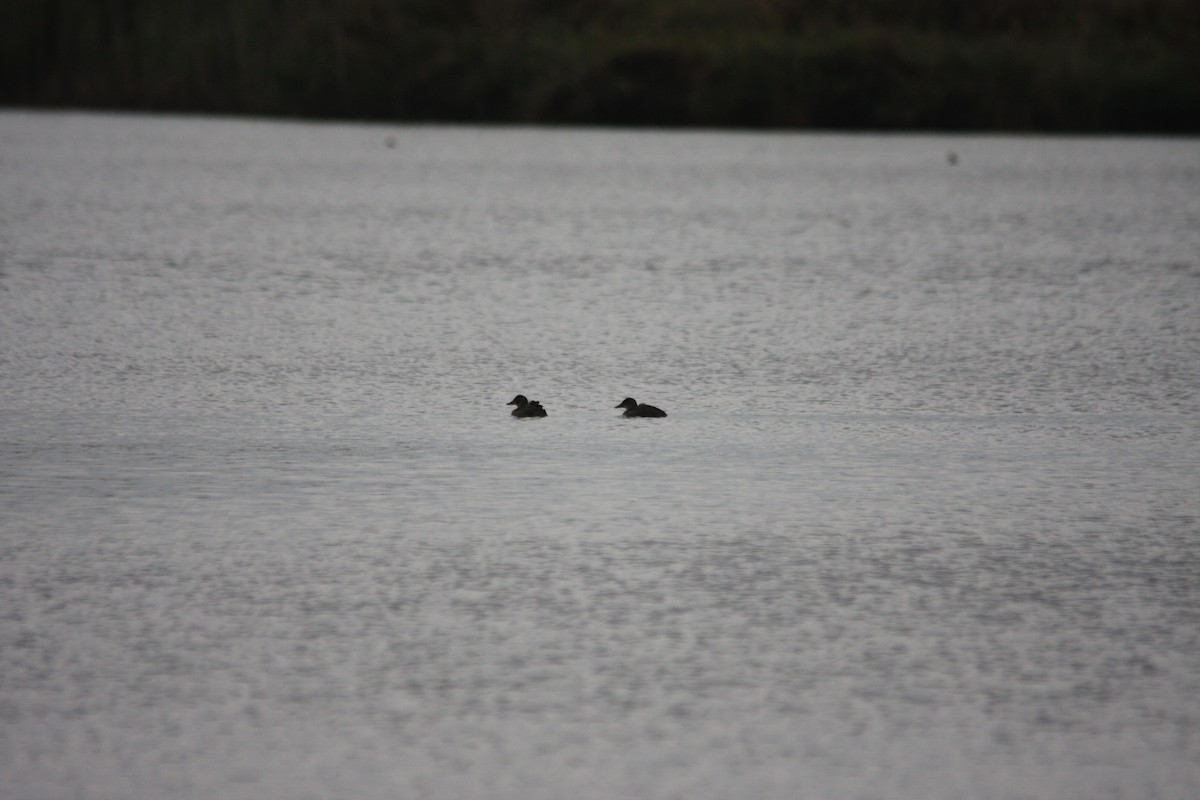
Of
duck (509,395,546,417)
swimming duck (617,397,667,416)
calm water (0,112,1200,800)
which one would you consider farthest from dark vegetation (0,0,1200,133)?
duck (509,395,546,417)

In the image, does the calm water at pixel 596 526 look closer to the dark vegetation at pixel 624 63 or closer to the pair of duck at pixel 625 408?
the pair of duck at pixel 625 408

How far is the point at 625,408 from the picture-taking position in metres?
6.27

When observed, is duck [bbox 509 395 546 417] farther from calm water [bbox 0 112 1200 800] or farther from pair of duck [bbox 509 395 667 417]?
calm water [bbox 0 112 1200 800]

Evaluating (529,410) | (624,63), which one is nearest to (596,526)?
(529,410)

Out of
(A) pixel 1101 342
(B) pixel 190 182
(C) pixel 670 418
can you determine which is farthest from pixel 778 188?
(C) pixel 670 418

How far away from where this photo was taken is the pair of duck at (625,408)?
6230 millimetres

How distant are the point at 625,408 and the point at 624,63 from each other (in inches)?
1046

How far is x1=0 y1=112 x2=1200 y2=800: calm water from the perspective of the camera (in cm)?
316

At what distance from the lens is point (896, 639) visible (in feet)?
12.4

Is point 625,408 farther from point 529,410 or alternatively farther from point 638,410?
point 529,410

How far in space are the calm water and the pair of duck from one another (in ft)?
0.26

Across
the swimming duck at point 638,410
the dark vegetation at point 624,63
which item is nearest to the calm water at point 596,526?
the swimming duck at point 638,410

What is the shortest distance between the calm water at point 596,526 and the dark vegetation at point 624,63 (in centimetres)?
1990

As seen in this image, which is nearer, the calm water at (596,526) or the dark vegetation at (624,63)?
the calm water at (596,526)
